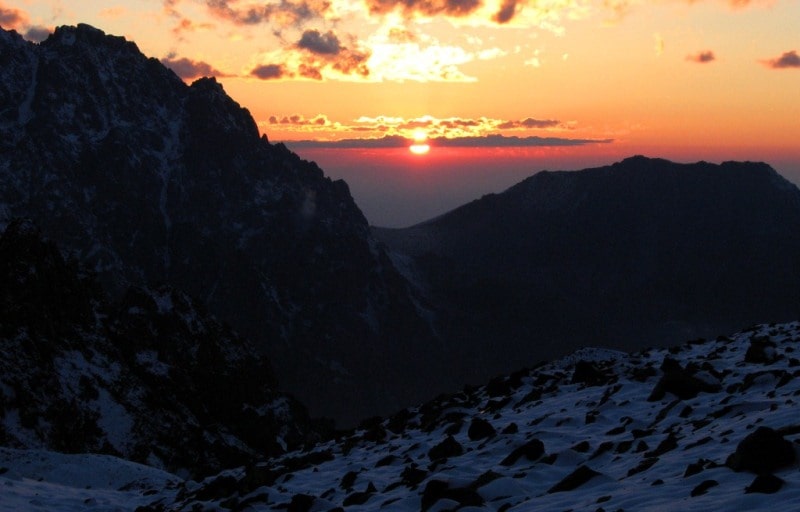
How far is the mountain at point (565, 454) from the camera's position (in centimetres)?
1256

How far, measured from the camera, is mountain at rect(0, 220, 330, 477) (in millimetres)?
72250

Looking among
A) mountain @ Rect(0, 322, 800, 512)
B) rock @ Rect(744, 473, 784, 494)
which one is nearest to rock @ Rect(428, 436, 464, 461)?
mountain @ Rect(0, 322, 800, 512)

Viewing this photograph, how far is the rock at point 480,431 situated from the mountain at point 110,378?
49.9 m

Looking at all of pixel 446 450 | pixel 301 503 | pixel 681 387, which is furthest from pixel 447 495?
pixel 681 387

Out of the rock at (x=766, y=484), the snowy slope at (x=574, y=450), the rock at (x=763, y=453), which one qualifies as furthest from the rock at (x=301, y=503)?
the rock at (x=766, y=484)

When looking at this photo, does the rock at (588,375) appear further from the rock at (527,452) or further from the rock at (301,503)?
the rock at (301,503)

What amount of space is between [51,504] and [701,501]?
786 inches

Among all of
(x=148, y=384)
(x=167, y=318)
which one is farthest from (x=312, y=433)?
(x=148, y=384)

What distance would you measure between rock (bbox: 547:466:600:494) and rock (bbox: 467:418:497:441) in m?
6.75

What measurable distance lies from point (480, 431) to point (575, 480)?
7373 millimetres

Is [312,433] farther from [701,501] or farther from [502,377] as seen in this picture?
[701,501]

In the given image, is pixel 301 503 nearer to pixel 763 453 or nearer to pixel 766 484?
pixel 763 453

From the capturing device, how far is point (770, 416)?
1589 centimetres

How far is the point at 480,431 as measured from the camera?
854 inches
